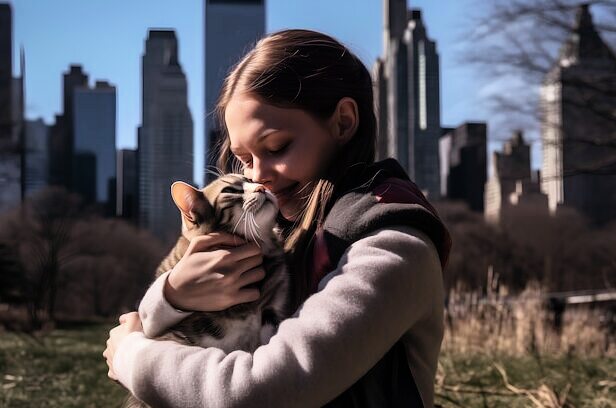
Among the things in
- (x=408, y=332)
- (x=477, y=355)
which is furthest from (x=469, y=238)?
(x=408, y=332)

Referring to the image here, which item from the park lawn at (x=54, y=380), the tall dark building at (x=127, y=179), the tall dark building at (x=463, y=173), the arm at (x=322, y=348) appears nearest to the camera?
the arm at (x=322, y=348)

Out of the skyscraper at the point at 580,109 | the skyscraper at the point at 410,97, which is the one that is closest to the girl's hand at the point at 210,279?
the skyscraper at the point at 410,97

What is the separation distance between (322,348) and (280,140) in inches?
18.5

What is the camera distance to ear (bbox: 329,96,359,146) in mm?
1375

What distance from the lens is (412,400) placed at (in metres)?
1.12

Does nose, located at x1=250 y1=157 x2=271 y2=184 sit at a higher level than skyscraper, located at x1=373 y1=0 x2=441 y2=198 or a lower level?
lower

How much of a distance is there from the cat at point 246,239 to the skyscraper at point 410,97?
415mm

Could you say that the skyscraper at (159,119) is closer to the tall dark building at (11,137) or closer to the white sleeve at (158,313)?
the white sleeve at (158,313)

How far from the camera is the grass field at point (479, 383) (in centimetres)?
329

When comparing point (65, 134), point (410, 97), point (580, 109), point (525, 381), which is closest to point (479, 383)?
point (525, 381)

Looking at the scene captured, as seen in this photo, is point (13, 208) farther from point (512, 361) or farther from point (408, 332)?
point (408, 332)

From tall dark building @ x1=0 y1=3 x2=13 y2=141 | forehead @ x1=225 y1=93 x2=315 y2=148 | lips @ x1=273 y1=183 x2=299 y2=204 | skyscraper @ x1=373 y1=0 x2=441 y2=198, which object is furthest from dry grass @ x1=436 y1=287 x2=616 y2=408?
tall dark building @ x1=0 y1=3 x2=13 y2=141

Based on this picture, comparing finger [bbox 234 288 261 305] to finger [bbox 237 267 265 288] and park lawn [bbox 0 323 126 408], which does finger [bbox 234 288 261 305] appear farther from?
park lawn [bbox 0 323 126 408]

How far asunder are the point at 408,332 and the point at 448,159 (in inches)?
523
